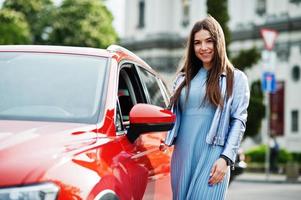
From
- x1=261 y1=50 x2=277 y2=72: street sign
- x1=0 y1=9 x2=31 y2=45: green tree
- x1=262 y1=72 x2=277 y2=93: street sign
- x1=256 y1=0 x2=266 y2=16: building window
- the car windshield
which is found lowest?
x1=262 y1=72 x2=277 y2=93: street sign

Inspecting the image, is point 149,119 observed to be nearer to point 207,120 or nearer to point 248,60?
point 207,120

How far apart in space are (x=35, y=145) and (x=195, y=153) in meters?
1.31

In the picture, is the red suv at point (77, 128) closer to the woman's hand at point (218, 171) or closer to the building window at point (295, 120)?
the woman's hand at point (218, 171)

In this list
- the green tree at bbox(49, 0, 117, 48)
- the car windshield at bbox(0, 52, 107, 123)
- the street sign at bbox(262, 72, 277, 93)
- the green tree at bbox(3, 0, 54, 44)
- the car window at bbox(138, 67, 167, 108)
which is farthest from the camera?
the green tree at bbox(49, 0, 117, 48)

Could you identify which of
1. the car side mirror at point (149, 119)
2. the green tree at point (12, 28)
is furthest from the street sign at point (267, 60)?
the car side mirror at point (149, 119)

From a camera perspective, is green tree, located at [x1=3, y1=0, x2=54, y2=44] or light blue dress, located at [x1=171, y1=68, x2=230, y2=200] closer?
light blue dress, located at [x1=171, y1=68, x2=230, y2=200]

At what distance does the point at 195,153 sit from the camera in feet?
14.7

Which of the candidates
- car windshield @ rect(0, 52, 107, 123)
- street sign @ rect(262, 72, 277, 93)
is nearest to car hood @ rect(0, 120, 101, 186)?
car windshield @ rect(0, 52, 107, 123)

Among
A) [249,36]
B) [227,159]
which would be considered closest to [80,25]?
[249,36]

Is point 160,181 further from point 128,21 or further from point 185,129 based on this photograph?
point 128,21

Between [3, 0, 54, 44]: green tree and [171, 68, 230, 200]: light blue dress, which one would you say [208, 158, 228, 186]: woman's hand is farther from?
[3, 0, 54, 44]: green tree

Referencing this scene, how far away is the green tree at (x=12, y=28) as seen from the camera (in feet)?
123

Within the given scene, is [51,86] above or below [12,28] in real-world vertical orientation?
above

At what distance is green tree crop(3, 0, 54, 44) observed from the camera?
4678 cm
